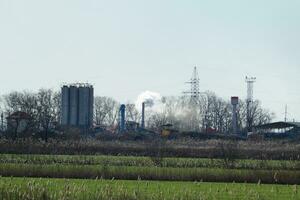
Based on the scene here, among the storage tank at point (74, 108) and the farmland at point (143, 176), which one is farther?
the storage tank at point (74, 108)

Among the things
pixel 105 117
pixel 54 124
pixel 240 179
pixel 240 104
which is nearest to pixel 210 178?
pixel 240 179

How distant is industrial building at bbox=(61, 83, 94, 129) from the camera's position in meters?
112

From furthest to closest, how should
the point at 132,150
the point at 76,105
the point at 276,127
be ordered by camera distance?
the point at 76,105 → the point at 276,127 → the point at 132,150

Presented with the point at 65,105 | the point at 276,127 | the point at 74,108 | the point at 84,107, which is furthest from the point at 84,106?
the point at 276,127

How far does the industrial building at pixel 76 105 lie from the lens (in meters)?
112

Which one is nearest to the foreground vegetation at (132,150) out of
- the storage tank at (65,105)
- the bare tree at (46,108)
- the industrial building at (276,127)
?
the bare tree at (46,108)

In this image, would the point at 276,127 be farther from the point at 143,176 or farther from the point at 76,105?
the point at 143,176

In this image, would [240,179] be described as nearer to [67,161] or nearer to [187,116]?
[67,161]

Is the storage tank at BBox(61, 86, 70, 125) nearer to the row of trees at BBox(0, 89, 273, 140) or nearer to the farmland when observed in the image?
the row of trees at BBox(0, 89, 273, 140)

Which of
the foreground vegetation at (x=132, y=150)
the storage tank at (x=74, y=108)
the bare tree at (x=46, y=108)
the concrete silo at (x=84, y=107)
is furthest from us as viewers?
the storage tank at (x=74, y=108)

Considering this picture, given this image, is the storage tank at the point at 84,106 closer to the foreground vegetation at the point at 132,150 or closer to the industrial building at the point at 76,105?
the industrial building at the point at 76,105

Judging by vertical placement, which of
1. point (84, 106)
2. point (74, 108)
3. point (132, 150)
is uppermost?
point (84, 106)

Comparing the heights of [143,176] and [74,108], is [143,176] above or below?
below

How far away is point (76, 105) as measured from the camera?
113m
